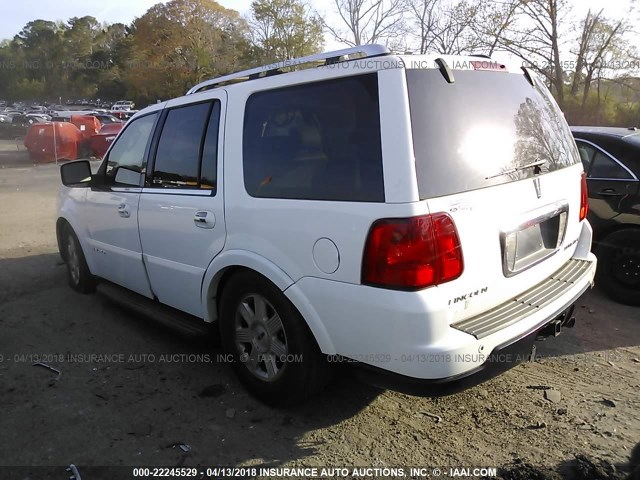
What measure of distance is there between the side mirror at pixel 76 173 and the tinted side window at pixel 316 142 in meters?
2.45

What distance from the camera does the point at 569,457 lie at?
2.62 meters

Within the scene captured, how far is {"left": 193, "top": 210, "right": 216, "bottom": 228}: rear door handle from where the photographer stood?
3117 millimetres

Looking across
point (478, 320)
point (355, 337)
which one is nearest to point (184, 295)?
point (355, 337)

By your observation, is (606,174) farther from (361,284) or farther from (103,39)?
(103,39)

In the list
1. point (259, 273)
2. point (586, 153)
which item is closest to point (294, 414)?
point (259, 273)

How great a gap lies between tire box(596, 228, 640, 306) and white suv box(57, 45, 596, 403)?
1.60m

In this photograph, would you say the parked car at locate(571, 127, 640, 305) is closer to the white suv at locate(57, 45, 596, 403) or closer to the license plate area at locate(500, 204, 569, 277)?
the white suv at locate(57, 45, 596, 403)

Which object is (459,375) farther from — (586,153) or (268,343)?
(586,153)

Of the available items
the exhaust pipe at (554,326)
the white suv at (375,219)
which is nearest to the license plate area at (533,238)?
the white suv at (375,219)

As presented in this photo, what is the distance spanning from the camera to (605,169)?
4.81 meters

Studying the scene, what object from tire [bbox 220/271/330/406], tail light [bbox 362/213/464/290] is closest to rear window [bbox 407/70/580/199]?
tail light [bbox 362/213/464/290]

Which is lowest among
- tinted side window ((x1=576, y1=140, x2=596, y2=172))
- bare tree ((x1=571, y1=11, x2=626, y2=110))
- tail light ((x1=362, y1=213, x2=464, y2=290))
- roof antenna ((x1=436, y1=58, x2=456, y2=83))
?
tail light ((x1=362, y1=213, x2=464, y2=290))

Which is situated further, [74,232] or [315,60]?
[74,232]

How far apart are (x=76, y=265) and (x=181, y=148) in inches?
94.7
